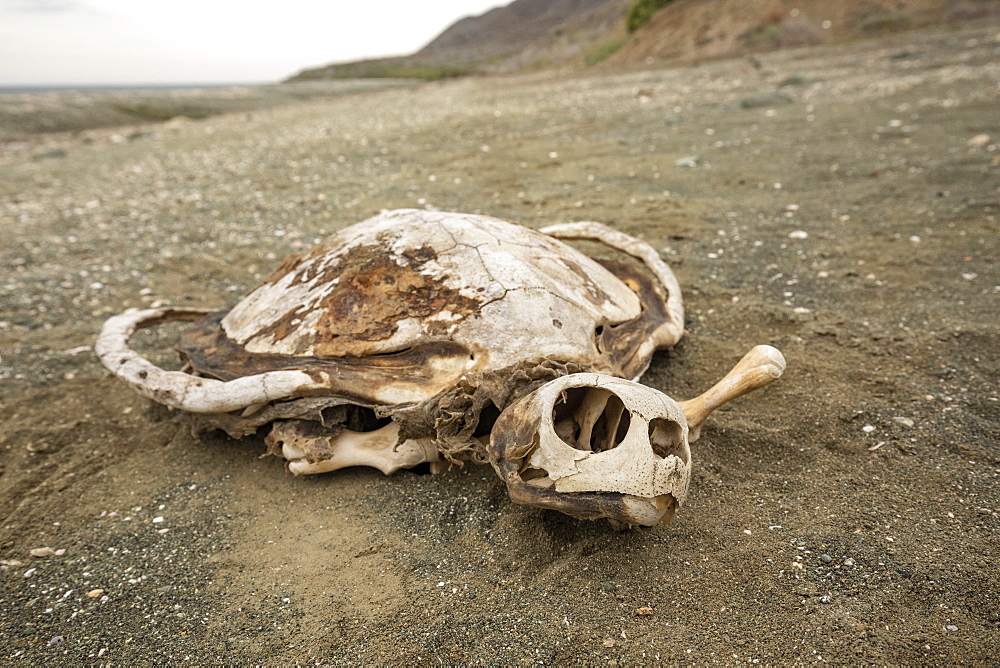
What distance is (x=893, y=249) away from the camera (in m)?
4.90

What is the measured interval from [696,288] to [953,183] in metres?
3.08

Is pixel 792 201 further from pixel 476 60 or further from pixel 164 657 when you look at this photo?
pixel 476 60

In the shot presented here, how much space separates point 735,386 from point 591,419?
0.75 meters

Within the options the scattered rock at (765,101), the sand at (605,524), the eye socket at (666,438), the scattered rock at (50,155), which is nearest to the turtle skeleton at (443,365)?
the eye socket at (666,438)

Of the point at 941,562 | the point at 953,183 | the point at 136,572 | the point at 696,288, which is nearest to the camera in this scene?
the point at 941,562

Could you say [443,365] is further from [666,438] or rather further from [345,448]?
[666,438]

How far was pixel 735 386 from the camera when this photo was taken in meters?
2.86

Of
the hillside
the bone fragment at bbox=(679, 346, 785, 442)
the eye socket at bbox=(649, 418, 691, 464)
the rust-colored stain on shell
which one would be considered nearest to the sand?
the bone fragment at bbox=(679, 346, 785, 442)

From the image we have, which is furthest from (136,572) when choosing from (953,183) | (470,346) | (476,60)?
Answer: (476,60)

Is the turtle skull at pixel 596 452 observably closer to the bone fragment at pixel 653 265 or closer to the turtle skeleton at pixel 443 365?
the turtle skeleton at pixel 443 365

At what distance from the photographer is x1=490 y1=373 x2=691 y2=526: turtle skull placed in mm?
2238

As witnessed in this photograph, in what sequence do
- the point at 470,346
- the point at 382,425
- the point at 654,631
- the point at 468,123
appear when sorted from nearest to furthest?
the point at 654,631 < the point at 470,346 < the point at 382,425 < the point at 468,123

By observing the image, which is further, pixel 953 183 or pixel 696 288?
pixel 953 183

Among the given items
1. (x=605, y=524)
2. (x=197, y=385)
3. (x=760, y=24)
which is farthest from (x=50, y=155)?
(x=760, y=24)
